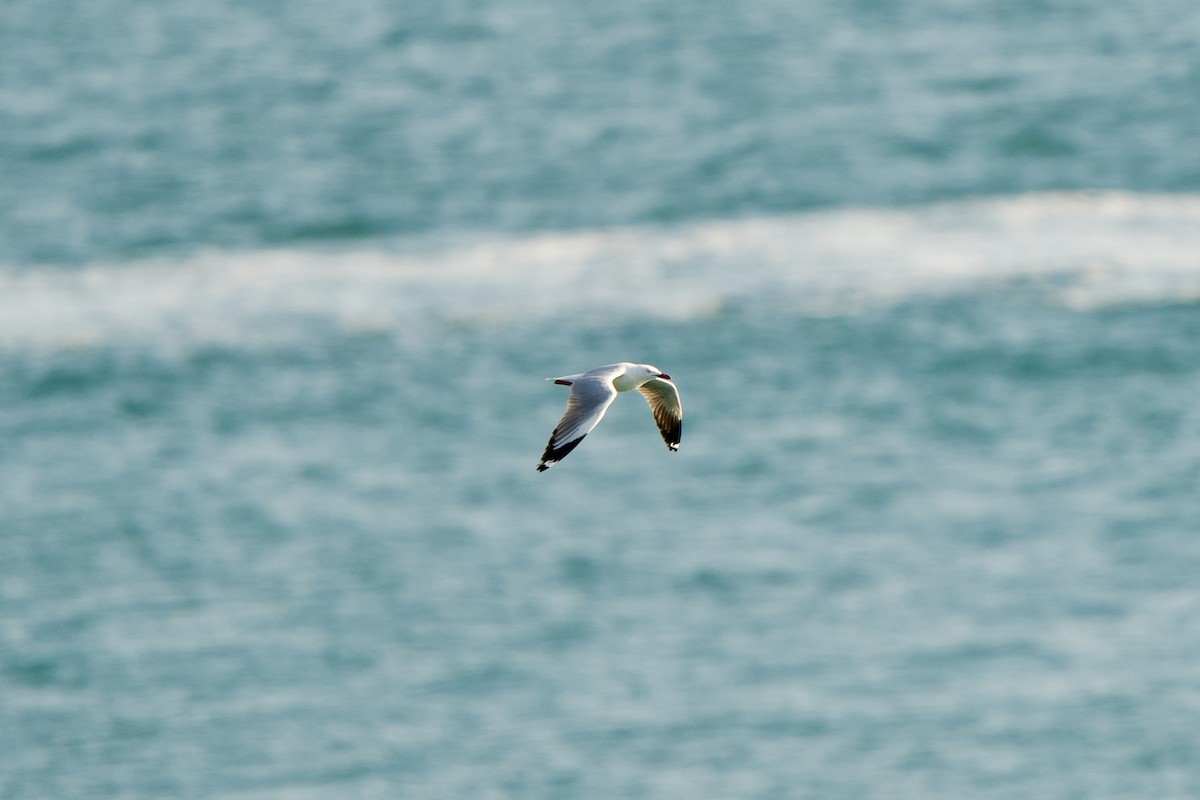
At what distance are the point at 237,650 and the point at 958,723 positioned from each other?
17419 mm

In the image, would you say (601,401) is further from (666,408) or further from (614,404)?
(614,404)

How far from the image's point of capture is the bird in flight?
14617 millimetres

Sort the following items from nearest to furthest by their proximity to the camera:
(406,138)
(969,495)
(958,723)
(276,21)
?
1. (958,723)
2. (969,495)
3. (406,138)
4. (276,21)

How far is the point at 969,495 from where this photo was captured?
195ft

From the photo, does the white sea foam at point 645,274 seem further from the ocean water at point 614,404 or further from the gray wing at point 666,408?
the gray wing at point 666,408

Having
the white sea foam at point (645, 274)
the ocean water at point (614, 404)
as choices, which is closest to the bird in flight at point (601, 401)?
the ocean water at point (614, 404)

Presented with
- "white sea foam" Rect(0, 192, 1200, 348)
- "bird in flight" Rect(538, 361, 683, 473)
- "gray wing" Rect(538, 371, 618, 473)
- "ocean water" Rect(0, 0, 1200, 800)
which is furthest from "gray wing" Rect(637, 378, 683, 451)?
"white sea foam" Rect(0, 192, 1200, 348)

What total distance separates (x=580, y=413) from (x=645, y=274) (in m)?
53.5

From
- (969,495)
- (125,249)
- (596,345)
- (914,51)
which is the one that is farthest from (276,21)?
(969,495)

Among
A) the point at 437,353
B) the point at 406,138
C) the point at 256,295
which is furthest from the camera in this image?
the point at 406,138

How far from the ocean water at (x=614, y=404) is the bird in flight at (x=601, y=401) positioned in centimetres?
3018

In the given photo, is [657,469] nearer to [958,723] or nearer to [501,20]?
[958,723]

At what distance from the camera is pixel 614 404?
66125 mm

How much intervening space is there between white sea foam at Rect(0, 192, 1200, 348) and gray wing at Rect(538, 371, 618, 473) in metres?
47.1
